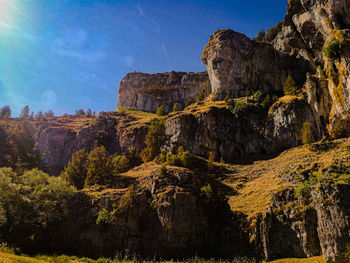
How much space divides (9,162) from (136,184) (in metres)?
35.4

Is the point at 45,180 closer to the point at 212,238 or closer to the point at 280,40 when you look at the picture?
the point at 212,238

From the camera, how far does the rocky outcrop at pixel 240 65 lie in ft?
243

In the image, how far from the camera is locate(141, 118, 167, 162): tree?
51641 mm

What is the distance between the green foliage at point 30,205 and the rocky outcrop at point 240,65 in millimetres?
60429

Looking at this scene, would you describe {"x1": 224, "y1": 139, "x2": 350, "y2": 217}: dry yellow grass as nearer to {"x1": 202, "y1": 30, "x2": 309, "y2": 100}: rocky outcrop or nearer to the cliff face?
the cliff face

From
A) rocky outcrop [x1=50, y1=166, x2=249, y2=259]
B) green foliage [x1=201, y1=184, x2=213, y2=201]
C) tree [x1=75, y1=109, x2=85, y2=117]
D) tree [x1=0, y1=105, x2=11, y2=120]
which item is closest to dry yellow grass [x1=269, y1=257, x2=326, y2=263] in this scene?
rocky outcrop [x1=50, y1=166, x2=249, y2=259]

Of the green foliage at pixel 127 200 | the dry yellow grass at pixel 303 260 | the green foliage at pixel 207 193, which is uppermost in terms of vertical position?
the green foliage at pixel 207 193

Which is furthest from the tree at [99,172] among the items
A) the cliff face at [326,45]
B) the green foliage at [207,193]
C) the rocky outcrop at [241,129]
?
the cliff face at [326,45]

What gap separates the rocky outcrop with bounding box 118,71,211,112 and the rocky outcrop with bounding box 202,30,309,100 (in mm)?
22833

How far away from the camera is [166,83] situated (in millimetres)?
109938

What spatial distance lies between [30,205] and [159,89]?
90097 millimetres

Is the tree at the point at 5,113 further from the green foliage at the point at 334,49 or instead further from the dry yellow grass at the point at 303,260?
the green foliage at the point at 334,49

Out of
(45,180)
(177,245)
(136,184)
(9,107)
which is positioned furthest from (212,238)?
(9,107)

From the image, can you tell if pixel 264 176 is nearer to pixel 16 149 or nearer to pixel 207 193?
pixel 207 193
